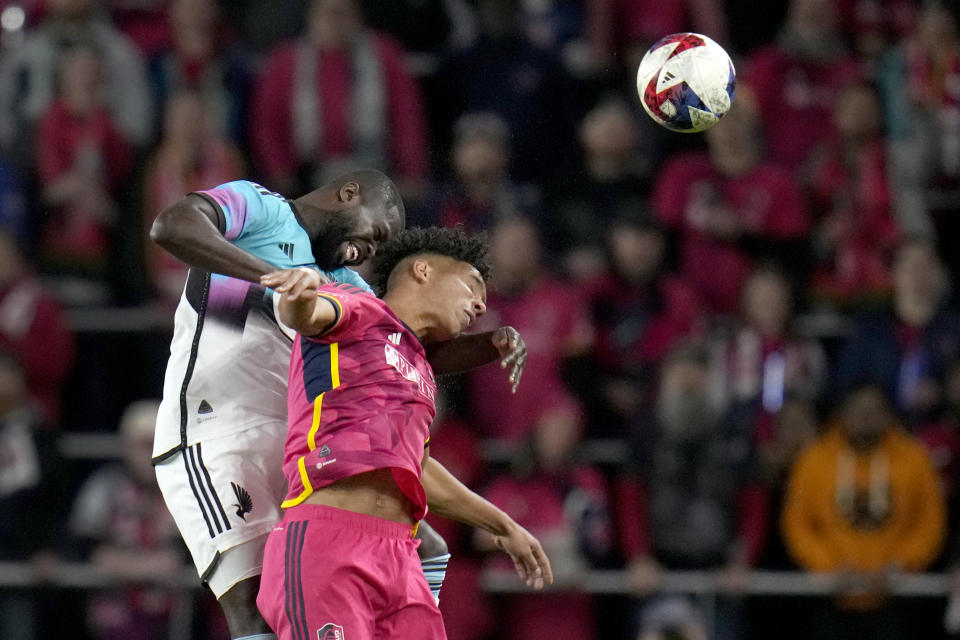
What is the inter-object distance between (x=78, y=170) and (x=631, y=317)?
12.7 ft

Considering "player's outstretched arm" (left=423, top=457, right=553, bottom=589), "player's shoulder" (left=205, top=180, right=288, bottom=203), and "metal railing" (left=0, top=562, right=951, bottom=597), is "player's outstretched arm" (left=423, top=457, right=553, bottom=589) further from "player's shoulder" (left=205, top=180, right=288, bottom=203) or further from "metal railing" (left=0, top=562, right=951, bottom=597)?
"metal railing" (left=0, top=562, right=951, bottom=597)

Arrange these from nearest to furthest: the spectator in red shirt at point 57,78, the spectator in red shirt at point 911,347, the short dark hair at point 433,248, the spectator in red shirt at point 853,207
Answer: the short dark hair at point 433,248
the spectator in red shirt at point 911,347
the spectator in red shirt at point 853,207
the spectator in red shirt at point 57,78

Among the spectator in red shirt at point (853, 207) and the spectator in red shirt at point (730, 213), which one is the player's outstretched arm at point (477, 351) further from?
the spectator in red shirt at point (853, 207)

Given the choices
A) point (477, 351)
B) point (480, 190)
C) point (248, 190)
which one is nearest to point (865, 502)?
point (480, 190)

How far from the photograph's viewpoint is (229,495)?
16.5 feet

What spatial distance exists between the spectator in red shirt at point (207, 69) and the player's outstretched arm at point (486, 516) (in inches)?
226

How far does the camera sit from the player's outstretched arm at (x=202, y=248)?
4.59 m

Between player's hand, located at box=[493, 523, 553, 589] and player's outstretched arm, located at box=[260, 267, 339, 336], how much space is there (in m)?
1.23

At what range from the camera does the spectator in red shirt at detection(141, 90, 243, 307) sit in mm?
9945

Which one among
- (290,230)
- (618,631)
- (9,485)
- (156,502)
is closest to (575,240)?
(618,631)

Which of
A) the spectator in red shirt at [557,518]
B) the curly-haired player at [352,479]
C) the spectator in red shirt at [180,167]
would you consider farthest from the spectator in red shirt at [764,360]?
the curly-haired player at [352,479]

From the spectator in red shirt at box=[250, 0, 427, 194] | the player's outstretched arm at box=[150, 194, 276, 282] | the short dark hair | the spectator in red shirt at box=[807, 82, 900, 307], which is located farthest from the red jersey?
the spectator in red shirt at box=[807, 82, 900, 307]

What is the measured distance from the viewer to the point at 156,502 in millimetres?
9195

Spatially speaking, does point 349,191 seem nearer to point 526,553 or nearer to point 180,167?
point 526,553
